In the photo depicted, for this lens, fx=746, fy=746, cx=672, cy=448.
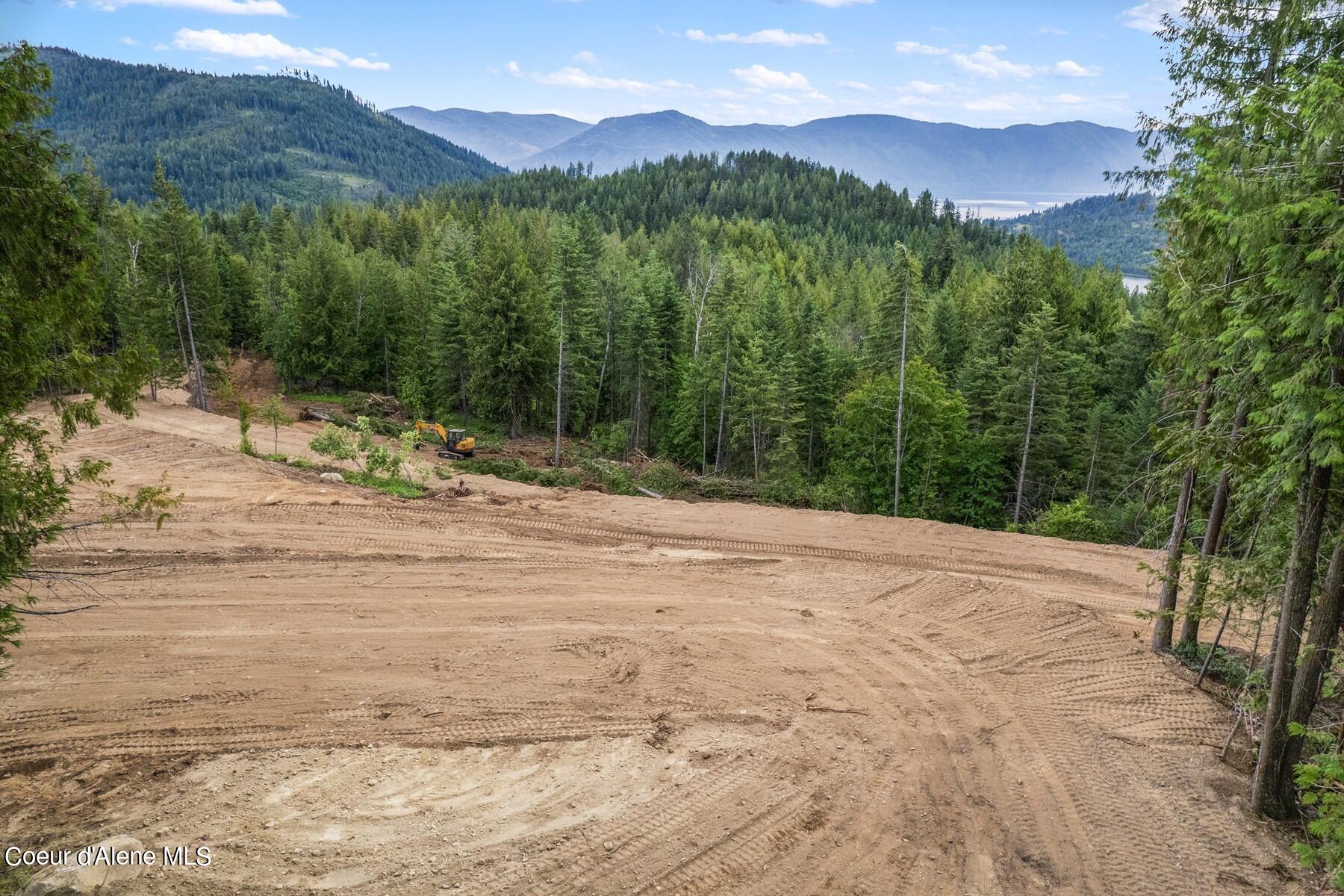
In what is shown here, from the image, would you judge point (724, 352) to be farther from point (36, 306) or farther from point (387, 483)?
point (36, 306)

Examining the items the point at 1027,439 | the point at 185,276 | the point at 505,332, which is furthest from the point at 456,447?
the point at 1027,439

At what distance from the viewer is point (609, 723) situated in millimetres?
11977

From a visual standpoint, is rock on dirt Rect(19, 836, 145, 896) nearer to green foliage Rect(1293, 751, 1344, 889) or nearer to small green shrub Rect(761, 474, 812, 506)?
green foliage Rect(1293, 751, 1344, 889)

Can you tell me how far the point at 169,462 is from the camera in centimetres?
2523

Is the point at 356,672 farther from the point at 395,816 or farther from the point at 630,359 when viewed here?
the point at 630,359

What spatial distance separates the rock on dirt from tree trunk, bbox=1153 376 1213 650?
48.9ft

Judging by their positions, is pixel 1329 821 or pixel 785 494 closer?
pixel 1329 821

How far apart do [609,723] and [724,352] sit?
29528 millimetres

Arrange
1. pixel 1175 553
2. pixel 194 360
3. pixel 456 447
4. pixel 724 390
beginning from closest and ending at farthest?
pixel 1175 553 < pixel 456 447 < pixel 724 390 < pixel 194 360

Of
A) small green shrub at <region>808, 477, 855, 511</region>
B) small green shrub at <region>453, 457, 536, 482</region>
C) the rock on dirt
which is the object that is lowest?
small green shrub at <region>808, 477, 855, 511</region>

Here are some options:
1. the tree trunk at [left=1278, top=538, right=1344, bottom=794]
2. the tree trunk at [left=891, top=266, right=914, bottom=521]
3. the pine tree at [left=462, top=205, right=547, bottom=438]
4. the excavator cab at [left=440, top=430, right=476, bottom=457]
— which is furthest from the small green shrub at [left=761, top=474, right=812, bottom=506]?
the tree trunk at [left=1278, top=538, right=1344, bottom=794]

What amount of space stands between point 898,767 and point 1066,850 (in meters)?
2.33

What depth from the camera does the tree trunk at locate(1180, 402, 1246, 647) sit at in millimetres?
11008

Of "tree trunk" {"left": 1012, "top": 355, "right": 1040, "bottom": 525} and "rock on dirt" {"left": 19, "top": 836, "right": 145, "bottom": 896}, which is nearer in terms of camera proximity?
"rock on dirt" {"left": 19, "top": 836, "right": 145, "bottom": 896}
